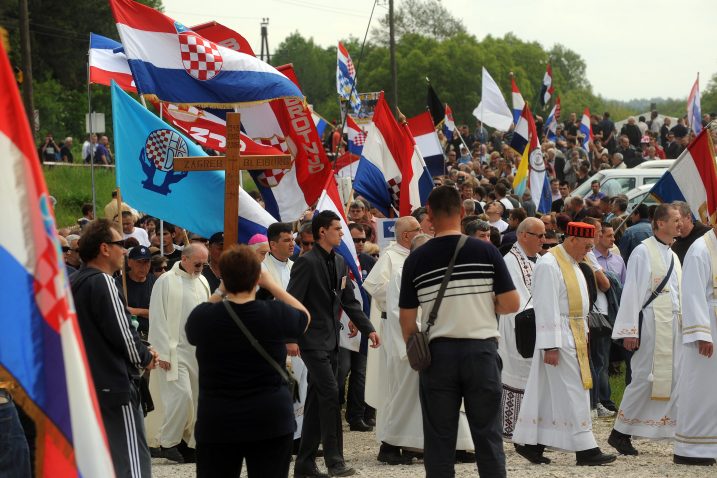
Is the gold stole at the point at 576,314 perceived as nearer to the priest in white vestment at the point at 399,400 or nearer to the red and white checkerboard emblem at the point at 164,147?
the priest in white vestment at the point at 399,400

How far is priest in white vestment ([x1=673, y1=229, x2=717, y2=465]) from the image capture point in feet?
31.1

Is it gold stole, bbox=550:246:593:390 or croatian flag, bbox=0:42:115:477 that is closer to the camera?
croatian flag, bbox=0:42:115:477

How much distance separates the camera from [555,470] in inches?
368

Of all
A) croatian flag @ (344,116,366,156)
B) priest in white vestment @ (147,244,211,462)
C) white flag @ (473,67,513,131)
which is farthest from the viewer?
white flag @ (473,67,513,131)

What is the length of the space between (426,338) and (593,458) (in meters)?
3.19

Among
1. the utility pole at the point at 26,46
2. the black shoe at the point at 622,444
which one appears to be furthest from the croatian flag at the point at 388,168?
the utility pole at the point at 26,46

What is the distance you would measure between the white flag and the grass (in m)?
12.4

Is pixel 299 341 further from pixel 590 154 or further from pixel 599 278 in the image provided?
pixel 590 154

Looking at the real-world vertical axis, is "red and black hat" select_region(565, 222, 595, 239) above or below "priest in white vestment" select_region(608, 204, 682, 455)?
above

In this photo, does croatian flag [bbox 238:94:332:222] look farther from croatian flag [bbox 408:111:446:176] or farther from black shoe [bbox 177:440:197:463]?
croatian flag [bbox 408:111:446:176]

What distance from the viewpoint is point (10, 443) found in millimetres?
6016

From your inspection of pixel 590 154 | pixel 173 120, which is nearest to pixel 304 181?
pixel 173 120

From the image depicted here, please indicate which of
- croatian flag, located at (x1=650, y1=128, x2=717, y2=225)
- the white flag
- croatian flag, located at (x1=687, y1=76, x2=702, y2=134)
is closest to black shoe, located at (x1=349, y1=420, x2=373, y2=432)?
croatian flag, located at (x1=650, y1=128, x2=717, y2=225)

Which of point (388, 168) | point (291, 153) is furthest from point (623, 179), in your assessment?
point (291, 153)
